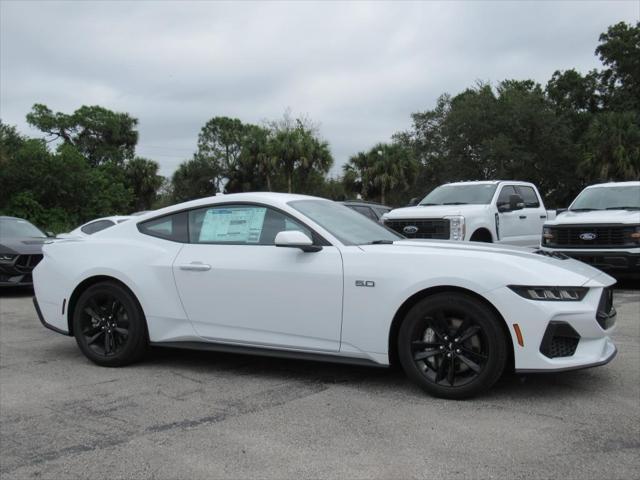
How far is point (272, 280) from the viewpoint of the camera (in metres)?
4.72

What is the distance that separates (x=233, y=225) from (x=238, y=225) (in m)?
0.05

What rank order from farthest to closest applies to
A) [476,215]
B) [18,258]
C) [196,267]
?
[18,258] → [476,215] → [196,267]

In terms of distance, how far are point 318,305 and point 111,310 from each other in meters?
1.97

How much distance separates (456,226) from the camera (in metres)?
10.1

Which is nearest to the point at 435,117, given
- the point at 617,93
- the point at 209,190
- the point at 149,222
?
the point at 617,93

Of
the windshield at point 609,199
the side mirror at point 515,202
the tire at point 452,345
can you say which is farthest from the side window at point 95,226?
the tire at point 452,345

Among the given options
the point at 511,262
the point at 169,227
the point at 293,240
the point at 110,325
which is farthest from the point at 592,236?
the point at 110,325

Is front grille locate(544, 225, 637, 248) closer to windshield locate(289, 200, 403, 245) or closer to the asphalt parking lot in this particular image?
the asphalt parking lot

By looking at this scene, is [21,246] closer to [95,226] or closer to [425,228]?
[95,226]

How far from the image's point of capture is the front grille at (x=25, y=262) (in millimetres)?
11008

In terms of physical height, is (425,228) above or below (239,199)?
below

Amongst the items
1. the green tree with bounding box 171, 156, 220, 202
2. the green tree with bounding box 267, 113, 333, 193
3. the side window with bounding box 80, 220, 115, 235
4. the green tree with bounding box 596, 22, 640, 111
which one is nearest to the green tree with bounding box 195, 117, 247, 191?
the green tree with bounding box 171, 156, 220, 202

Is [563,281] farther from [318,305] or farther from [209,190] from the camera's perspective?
[209,190]

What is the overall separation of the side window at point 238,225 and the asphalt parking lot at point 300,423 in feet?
3.62
